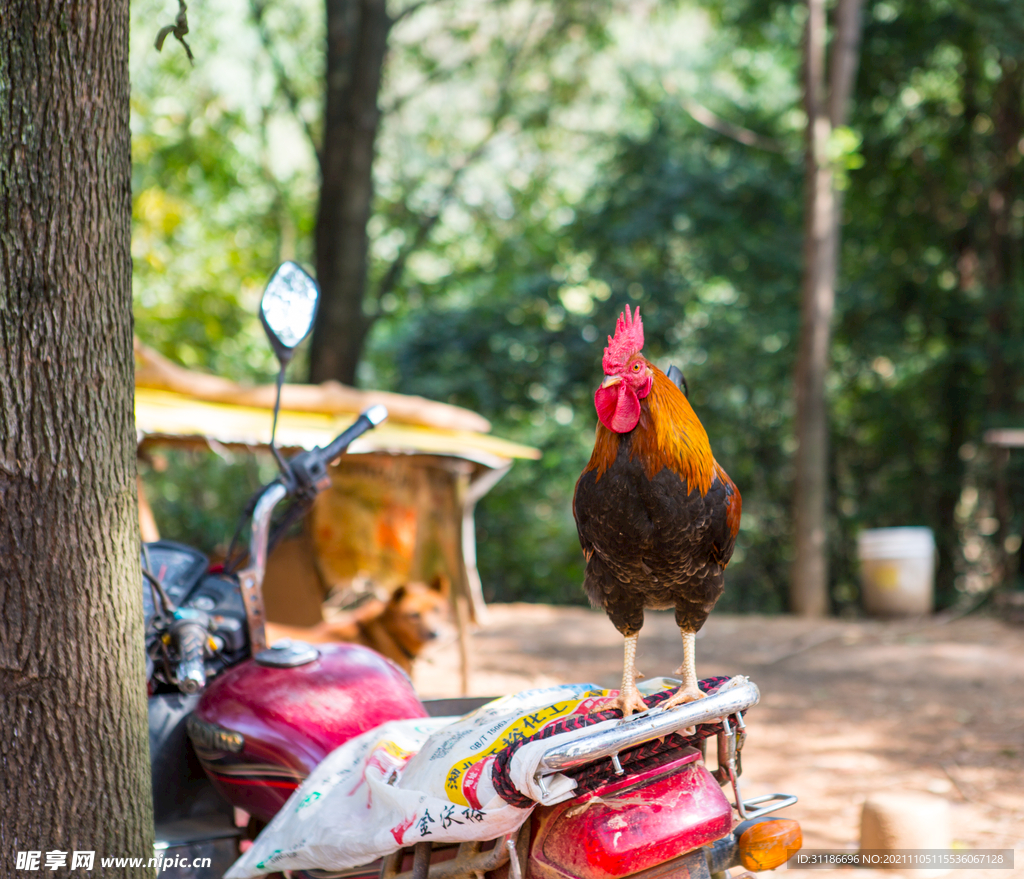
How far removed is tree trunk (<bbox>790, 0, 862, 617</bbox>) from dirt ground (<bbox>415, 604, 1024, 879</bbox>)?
904 millimetres

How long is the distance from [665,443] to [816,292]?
9468 mm

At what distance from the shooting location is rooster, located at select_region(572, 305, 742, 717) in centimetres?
164

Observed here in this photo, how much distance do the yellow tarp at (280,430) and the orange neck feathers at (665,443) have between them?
10.0 feet

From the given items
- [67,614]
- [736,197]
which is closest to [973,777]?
[67,614]

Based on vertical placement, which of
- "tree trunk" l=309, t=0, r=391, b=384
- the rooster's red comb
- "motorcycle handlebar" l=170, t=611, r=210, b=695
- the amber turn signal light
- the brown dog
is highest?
"tree trunk" l=309, t=0, r=391, b=384

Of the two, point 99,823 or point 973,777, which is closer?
point 99,823

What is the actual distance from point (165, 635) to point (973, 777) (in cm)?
416

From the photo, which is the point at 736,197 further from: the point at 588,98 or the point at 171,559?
the point at 171,559

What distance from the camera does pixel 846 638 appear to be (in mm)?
8898

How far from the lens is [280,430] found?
17.2ft

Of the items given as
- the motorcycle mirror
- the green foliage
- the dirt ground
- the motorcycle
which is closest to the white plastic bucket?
the dirt ground

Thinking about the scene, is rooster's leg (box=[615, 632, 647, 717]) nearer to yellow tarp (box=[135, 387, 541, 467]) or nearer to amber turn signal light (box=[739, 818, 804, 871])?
amber turn signal light (box=[739, 818, 804, 871])

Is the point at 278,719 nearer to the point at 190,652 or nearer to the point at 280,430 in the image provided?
the point at 190,652

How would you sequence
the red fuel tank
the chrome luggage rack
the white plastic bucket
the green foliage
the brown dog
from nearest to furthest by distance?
the chrome luggage rack < the red fuel tank < the brown dog < the white plastic bucket < the green foliage
